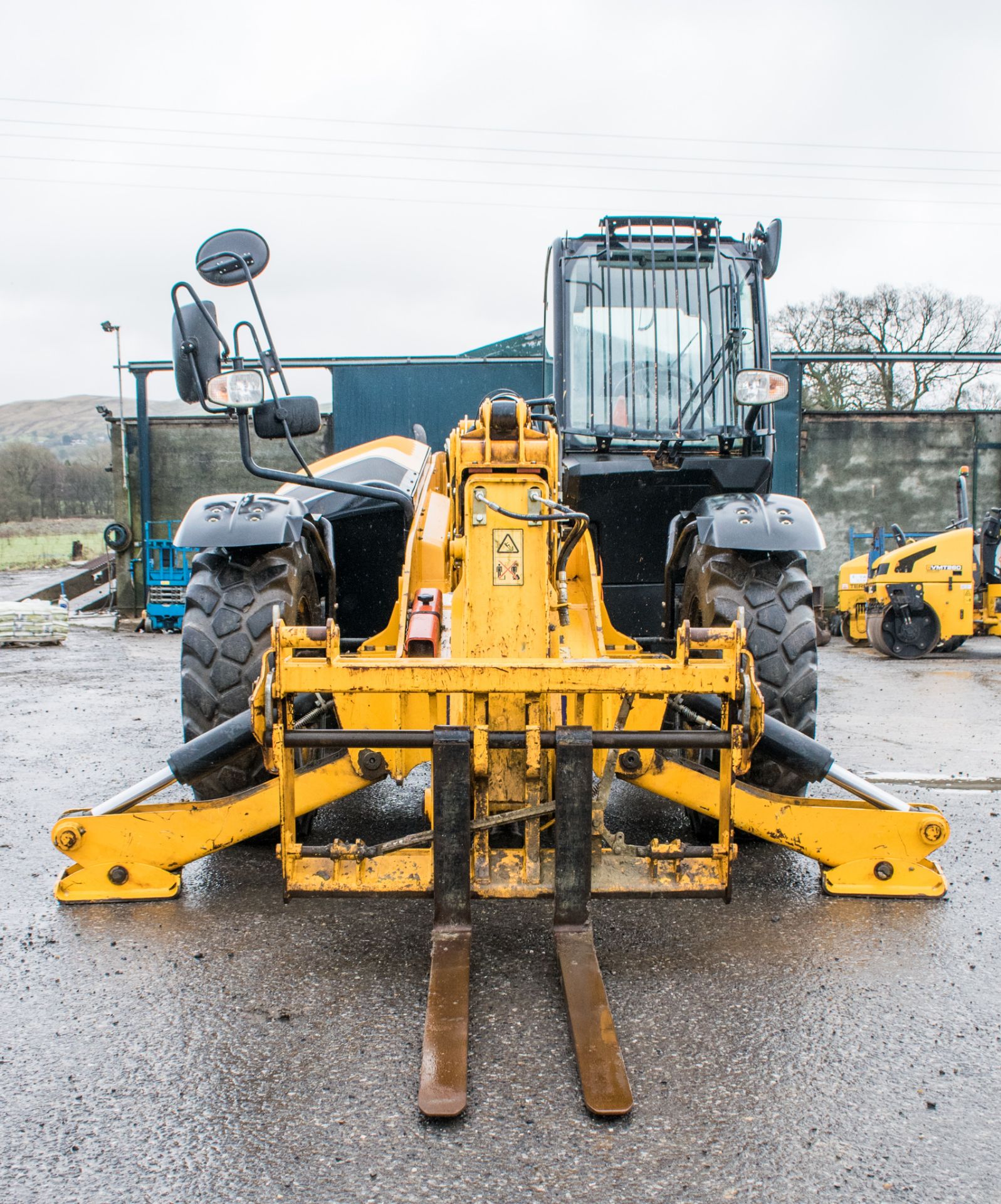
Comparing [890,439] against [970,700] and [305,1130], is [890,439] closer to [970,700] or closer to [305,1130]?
[970,700]

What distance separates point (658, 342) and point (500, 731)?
297 cm

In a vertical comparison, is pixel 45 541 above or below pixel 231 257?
below

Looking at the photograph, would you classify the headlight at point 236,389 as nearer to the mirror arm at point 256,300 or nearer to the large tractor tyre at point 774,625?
the mirror arm at point 256,300

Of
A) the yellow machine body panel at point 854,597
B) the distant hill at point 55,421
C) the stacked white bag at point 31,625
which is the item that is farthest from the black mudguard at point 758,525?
the distant hill at point 55,421

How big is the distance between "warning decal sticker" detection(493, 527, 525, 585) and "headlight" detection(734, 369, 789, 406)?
1.46m

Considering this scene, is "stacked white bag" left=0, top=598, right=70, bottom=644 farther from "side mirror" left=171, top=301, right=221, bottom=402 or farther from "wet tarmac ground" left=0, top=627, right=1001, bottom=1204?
"side mirror" left=171, top=301, right=221, bottom=402

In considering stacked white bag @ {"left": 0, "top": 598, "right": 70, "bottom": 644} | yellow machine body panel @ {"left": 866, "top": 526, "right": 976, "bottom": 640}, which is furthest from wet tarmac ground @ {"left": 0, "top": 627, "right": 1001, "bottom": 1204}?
stacked white bag @ {"left": 0, "top": 598, "right": 70, "bottom": 644}

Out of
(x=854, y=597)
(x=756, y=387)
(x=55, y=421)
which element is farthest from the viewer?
(x=55, y=421)

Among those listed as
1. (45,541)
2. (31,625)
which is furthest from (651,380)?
(45,541)

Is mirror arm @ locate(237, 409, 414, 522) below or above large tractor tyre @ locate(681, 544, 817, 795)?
above

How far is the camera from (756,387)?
4309mm

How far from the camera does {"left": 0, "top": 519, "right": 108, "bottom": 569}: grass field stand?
33.1m

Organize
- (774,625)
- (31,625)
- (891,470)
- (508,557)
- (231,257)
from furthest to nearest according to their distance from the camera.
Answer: (891,470)
(31,625)
(774,625)
(231,257)
(508,557)

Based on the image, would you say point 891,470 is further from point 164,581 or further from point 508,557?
point 508,557
